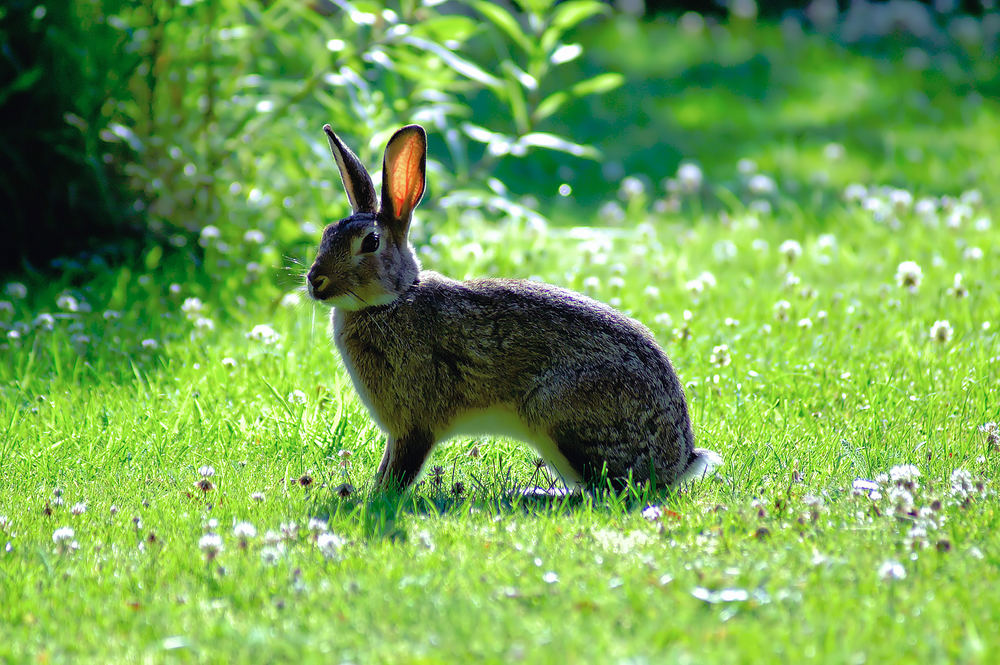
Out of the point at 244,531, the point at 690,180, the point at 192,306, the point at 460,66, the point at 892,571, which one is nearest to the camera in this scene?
the point at 892,571

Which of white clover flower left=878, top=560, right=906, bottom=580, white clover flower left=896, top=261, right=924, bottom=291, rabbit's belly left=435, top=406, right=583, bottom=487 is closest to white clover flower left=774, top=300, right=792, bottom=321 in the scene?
white clover flower left=896, top=261, right=924, bottom=291

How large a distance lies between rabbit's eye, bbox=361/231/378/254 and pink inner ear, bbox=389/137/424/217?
21 cm

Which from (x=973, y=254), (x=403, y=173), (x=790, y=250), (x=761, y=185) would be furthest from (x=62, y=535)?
(x=761, y=185)

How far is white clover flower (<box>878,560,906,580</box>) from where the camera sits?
388 cm

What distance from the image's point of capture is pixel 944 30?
16531mm

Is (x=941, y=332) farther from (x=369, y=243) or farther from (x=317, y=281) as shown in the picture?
(x=317, y=281)

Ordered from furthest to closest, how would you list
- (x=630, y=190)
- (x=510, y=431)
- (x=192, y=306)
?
(x=630, y=190) → (x=192, y=306) → (x=510, y=431)

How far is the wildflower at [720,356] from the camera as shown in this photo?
6.45 m

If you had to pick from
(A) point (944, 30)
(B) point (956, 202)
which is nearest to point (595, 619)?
(B) point (956, 202)

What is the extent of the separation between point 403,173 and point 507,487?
1553mm

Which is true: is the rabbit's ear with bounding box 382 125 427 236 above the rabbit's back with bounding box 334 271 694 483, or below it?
above

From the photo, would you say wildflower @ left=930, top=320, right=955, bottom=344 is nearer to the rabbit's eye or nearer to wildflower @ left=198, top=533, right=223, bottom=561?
the rabbit's eye

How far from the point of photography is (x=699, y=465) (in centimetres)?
515

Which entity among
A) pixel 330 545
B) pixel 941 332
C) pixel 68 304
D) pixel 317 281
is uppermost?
pixel 317 281
